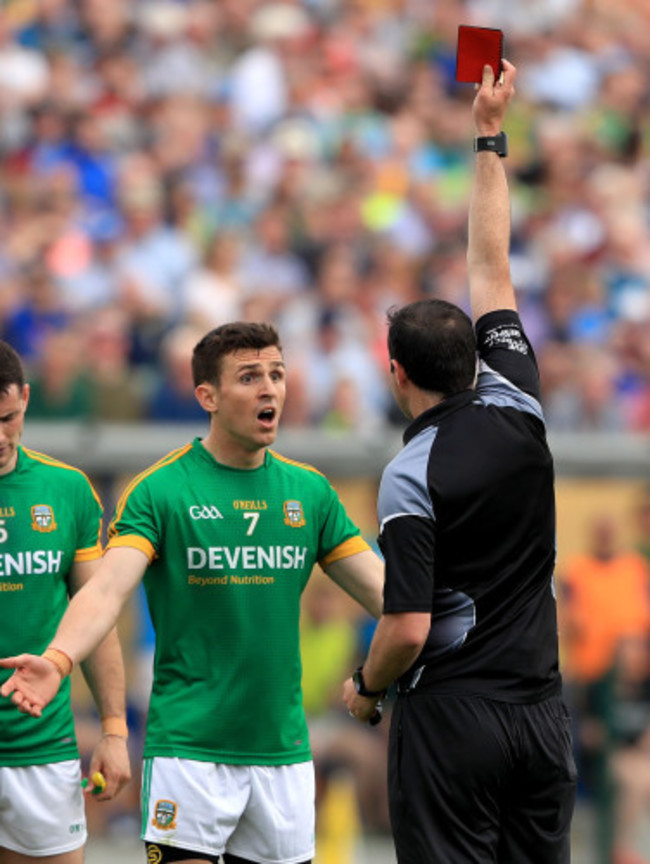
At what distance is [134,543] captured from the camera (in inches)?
230

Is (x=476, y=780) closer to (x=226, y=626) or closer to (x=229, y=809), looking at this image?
(x=229, y=809)

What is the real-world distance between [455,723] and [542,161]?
11334 millimetres

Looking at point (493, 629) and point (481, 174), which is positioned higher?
point (481, 174)

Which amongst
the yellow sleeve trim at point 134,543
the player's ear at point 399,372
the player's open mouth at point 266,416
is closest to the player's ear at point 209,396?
the player's open mouth at point 266,416

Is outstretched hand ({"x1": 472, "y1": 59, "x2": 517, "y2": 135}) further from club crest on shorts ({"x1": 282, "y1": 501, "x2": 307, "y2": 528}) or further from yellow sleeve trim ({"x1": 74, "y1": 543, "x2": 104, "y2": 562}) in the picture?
yellow sleeve trim ({"x1": 74, "y1": 543, "x2": 104, "y2": 562})

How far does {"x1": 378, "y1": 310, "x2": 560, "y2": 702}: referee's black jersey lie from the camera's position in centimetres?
530

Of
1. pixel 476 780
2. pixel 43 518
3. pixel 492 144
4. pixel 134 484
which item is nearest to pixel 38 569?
pixel 43 518

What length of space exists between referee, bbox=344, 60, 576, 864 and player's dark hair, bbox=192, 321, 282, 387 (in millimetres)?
669

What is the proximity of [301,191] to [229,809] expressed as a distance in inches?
371

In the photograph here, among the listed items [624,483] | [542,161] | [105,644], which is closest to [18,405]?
[105,644]

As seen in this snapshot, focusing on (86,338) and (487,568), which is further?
(86,338)

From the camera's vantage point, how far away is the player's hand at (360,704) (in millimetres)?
5492

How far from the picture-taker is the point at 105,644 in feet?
20.4

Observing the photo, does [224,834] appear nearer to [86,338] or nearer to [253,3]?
[86,338]
